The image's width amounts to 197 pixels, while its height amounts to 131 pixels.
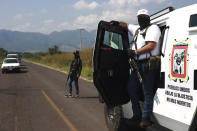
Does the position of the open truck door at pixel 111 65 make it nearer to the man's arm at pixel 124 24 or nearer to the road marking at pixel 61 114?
the man's arm at pixel 124 24

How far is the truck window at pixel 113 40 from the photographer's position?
4724 millimetres

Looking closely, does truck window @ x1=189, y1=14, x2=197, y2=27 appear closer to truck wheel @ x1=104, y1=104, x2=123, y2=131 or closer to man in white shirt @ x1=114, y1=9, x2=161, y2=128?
man in white shirt @ x1=114, y1=9, x2=161, y2=128

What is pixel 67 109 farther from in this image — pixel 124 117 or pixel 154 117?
pixel 154 117

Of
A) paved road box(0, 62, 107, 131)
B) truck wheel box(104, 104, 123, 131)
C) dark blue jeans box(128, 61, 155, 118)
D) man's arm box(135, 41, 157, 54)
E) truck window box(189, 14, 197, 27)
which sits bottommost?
paved road box(0, 62, 107, 131)

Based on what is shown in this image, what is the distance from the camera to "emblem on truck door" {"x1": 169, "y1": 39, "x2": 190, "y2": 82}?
11.1ft

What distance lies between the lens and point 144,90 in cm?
413

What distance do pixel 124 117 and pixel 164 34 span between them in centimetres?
176

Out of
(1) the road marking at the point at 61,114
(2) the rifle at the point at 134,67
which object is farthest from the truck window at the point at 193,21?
(1) the road marking at the point at 61,114

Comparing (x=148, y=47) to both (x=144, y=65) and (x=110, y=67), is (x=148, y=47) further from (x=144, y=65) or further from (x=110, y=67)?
(x=110, y=67)

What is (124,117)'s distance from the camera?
16.2 feet

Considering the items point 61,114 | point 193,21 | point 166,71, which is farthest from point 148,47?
point 61,114

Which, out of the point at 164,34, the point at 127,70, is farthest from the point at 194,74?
the point at 127,70

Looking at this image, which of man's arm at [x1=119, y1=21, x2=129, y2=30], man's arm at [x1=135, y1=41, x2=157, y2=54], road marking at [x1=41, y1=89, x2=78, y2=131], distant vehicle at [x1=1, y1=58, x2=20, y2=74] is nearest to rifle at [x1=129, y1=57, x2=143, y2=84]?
man's arm at [x1=135, y1=41, x2=157, y2=54]

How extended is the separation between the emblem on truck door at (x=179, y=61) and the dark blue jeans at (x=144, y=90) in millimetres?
448
